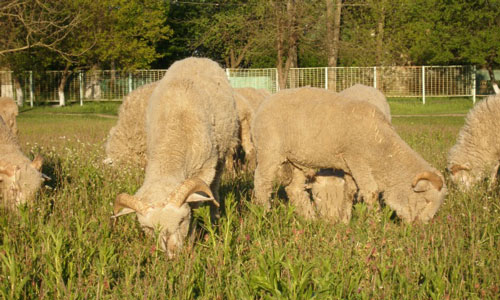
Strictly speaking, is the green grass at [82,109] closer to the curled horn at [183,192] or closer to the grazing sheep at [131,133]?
the grazing sheep at [131,133]

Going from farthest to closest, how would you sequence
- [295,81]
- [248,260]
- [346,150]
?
[295,81], [346,150], [248,260]

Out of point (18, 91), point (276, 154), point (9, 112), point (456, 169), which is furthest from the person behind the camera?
point (18, 91)

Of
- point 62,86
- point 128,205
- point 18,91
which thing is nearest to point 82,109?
point 62,86

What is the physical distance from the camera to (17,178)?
22.4ft

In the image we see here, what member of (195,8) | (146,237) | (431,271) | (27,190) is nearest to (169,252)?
(146,237)

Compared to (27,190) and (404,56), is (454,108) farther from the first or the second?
(27,190)

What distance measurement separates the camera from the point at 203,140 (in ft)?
20.7

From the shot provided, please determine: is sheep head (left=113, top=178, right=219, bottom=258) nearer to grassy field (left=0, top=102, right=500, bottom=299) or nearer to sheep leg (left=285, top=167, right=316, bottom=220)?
grassy field (left=0, top=102, right=500, bottom=299)

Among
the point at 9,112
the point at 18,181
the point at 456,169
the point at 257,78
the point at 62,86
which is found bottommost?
the point at 456,169

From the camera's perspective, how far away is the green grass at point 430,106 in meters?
29.2

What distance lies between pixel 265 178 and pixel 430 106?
81.5 feet

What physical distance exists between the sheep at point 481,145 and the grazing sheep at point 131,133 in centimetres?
487

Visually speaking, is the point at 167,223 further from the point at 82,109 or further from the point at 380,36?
the point at 82,109

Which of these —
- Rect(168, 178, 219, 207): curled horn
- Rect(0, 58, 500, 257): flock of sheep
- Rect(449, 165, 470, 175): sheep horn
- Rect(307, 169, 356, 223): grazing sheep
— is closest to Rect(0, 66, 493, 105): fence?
Rect(449, 165, 470, 175): sheep horn
